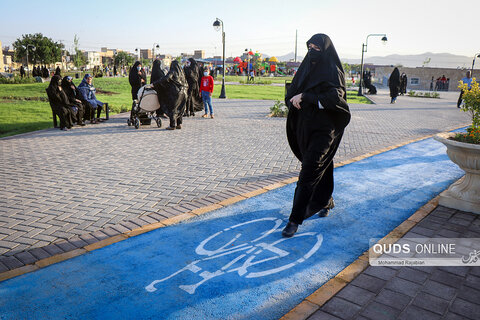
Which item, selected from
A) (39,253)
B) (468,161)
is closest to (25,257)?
(39,253)

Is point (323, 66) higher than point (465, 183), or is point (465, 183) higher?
point (323, 66)

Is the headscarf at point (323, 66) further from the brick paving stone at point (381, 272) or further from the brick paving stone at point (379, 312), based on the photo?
the brick paving stone at point (379, 312)

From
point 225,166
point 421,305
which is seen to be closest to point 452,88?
point 225,166

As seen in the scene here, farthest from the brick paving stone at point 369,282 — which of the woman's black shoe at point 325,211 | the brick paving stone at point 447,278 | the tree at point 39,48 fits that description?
the tree at point 39,48

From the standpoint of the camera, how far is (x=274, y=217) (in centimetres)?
475

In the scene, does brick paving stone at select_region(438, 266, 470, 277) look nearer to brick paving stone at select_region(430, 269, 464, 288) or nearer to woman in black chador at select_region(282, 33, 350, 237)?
brick paving stone at select_region(430, 269, 464, 288)

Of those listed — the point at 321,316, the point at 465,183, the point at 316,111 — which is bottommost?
the point at 321,316

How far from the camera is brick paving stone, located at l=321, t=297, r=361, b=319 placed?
283cm

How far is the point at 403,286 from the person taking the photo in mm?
3227

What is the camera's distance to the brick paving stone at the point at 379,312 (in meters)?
2.81

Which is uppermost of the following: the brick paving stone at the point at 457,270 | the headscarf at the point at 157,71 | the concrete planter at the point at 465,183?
the headscarf at the point at 157,71

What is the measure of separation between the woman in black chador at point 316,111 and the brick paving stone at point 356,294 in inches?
43.5

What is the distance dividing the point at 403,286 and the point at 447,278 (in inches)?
18.6

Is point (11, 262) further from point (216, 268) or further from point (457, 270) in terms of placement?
point (457, 270)
